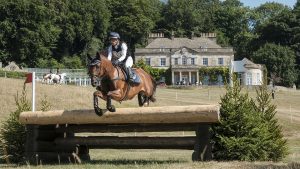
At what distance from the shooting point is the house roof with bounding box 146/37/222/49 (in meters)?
114

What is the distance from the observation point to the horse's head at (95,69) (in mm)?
11659

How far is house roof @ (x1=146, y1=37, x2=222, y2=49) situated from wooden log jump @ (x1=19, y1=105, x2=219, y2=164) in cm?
9842

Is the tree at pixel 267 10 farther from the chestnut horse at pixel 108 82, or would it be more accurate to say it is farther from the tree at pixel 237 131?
the chestnut horse at pixel 108 82

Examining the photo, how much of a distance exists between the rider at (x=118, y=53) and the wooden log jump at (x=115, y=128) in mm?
Result: 1061

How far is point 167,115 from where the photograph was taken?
11703 millimetres

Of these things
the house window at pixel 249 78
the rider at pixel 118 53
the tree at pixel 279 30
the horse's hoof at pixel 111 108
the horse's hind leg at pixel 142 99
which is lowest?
the house window at pixel 249 78

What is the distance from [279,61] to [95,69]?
96.9 meters

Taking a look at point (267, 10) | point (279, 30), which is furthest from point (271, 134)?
point (267, 10)

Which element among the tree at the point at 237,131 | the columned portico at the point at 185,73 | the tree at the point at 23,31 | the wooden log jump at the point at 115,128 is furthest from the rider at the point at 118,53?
the columned portico at the point at 185,73

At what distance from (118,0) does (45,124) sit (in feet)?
378

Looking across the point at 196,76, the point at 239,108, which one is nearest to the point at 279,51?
the point at 196,76

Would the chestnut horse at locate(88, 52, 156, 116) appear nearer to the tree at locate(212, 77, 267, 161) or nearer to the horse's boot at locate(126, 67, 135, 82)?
the horse's boot at locate(126, 67, 135, 82)

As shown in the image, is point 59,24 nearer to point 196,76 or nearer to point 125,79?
point 196,76

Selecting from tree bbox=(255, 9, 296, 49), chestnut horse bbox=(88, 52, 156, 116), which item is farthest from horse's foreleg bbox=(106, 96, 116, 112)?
tree bbox=(255, 9, 296, 49)
